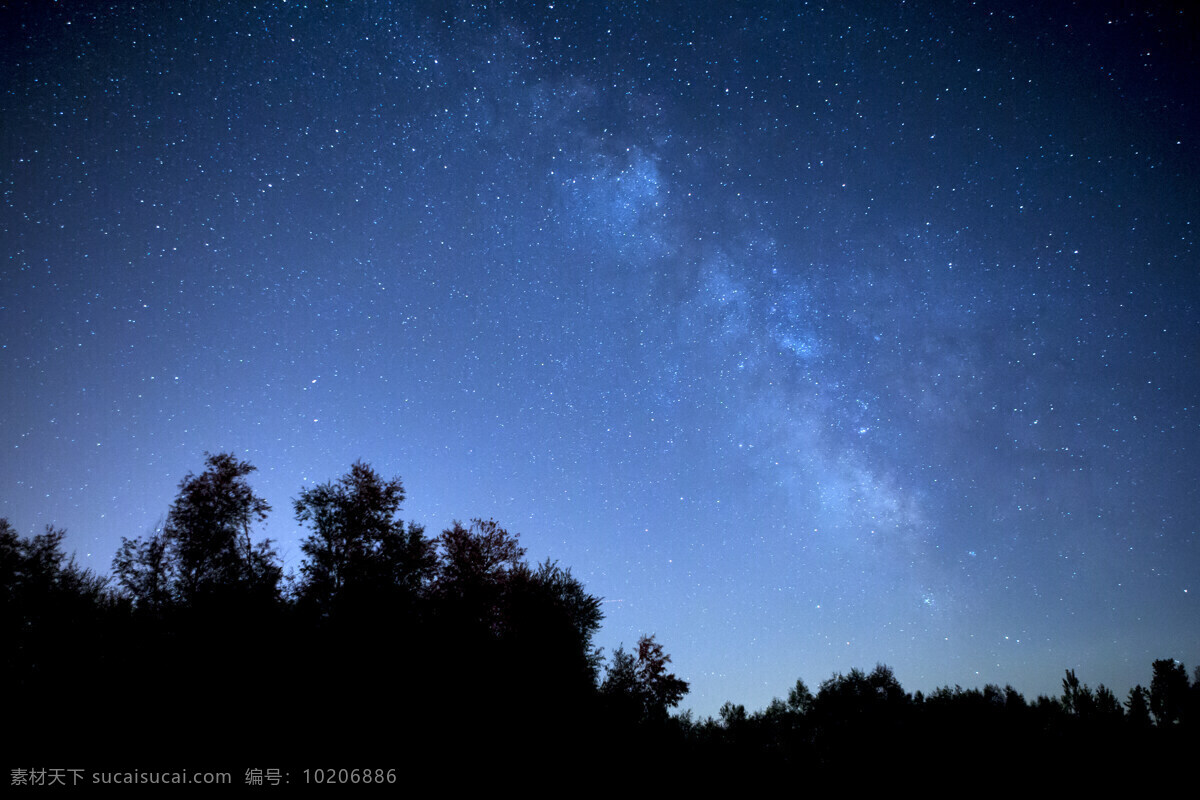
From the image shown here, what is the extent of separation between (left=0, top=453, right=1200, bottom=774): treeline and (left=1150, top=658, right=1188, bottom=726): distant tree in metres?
105

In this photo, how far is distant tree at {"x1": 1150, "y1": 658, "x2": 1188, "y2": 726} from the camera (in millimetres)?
76125

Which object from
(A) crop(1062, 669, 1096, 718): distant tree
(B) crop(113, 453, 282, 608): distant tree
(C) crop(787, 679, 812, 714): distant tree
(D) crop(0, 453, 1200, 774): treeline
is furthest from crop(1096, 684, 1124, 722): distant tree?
(B) crop(113, 453, 282, 608): distant tree

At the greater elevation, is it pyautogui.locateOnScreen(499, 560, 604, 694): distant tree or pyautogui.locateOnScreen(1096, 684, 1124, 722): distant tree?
pyautogui.locateOnScreen(499, 560, 604, 694): distant tree

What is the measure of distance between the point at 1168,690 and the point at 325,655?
129553mm

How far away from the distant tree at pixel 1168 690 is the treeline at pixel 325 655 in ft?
345

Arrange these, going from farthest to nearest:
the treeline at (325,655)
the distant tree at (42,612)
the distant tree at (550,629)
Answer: the distant tree at (550,629)
the distant tree at (42,612)
the treeline at (325,655)

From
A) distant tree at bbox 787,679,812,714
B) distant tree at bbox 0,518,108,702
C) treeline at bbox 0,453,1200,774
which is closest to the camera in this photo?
treeline at bbox 0,453,1200,774

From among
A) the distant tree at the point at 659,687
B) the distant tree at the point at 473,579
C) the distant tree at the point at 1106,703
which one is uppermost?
the distant tree at the point at 473,579

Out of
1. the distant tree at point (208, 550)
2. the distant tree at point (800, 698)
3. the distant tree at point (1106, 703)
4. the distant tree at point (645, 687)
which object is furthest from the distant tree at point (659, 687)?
the distant tree at point (1106, 703)

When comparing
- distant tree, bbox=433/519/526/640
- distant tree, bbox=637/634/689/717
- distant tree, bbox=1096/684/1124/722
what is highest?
distant tree, bbox=433/519/526/640

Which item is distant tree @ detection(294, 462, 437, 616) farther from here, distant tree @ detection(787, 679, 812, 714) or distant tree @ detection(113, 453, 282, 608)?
distant tree @ detection(787, 679, 812, 714)

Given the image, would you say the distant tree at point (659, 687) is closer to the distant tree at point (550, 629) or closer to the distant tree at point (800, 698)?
the distant tree at point (550, 629)

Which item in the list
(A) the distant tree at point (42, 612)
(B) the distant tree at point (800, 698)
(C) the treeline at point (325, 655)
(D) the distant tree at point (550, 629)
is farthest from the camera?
(B) the distant tree at point (800, 698)

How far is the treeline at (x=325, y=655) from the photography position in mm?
12578
